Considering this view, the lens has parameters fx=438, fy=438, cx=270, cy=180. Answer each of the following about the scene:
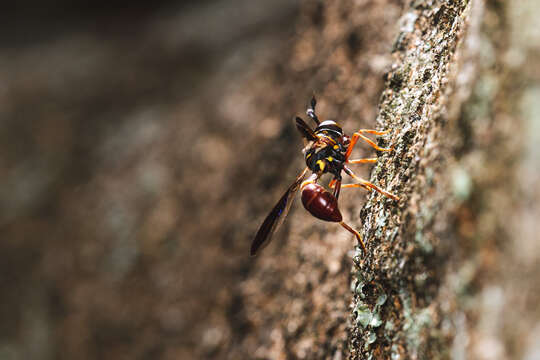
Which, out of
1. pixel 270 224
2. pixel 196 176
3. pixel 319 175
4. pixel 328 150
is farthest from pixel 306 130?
pixel 196 176

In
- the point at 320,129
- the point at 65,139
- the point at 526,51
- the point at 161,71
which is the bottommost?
the point at 526,51

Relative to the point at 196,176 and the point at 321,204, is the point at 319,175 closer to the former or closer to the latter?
the point at 321,204

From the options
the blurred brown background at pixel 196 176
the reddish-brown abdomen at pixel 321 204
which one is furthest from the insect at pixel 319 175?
the blurred brown background at pixel 196 176

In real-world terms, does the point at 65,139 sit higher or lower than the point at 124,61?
lower

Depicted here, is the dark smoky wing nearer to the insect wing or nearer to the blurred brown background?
the insect wing

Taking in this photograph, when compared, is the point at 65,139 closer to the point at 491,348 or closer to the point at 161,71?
the point at 161,71

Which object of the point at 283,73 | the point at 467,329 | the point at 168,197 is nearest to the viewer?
the point at 467,329

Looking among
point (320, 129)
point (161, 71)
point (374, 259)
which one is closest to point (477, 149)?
point (374, 259)

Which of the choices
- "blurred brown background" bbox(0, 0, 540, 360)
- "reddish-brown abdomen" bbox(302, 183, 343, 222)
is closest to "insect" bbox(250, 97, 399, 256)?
"reddish-brown abdomen" bbox(302, 183, 343, 222)
